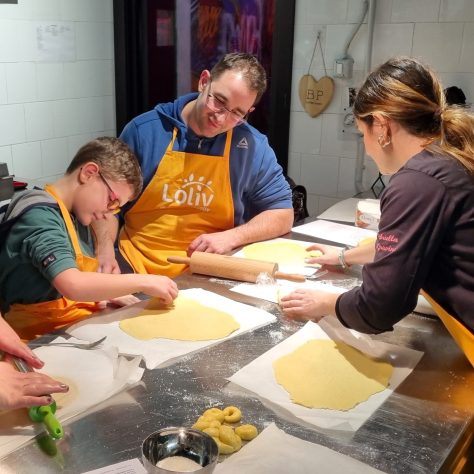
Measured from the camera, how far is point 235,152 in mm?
2150

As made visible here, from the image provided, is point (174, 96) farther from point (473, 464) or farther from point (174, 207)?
point (473, 464)

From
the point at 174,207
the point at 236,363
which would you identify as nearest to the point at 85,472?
the point at 236,363

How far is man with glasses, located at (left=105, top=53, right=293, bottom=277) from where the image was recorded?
6.79 ft

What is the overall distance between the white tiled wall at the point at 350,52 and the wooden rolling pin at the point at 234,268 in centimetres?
173

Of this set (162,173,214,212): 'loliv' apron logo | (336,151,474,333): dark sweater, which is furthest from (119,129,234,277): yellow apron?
(336,151,474,333): dark sweater

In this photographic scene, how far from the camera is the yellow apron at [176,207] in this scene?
2092mm

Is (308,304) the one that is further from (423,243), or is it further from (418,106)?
(418,106)

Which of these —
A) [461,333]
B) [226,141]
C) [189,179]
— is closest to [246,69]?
[226,141]

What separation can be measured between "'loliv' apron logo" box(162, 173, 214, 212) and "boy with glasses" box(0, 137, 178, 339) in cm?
47

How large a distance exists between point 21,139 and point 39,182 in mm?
251

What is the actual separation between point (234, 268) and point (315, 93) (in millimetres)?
1838

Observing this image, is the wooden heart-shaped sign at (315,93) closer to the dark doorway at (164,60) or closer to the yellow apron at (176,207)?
the dark doorway at (164,60)

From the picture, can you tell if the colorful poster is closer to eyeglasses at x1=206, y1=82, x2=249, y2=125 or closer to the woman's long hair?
eyeglasses at x1=206, y1=82, x2=249, y2=125

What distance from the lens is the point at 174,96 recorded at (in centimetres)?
379
